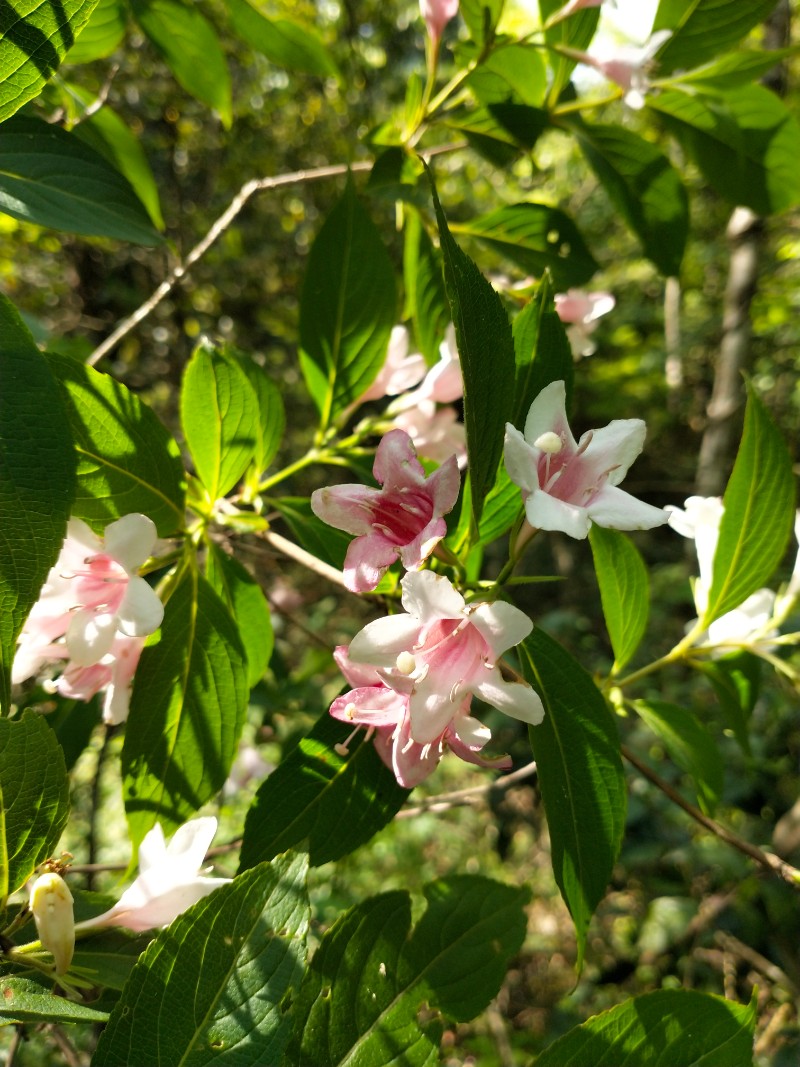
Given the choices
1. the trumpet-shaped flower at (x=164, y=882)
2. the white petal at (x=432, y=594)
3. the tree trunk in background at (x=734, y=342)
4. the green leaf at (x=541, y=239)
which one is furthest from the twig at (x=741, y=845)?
the tree trunk in background at (x=734, y=342)

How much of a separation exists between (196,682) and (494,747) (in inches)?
87.8

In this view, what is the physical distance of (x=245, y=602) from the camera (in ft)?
2.71

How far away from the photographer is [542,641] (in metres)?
0.61

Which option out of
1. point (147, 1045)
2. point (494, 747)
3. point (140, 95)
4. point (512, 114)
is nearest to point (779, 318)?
point (494, 747)

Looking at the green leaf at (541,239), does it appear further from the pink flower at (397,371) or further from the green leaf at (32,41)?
the green leaf at (32,41)

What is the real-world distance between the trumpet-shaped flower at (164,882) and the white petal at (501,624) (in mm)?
315

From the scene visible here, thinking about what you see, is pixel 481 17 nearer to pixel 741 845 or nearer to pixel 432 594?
pixel 432 594

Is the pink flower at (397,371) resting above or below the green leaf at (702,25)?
below

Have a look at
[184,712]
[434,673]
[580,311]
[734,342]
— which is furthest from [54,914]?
[734,342]

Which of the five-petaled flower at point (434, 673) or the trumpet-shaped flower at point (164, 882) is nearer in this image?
the five-petaled flower at point (434, 673)

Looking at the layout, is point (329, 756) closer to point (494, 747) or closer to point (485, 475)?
point (485, 475)

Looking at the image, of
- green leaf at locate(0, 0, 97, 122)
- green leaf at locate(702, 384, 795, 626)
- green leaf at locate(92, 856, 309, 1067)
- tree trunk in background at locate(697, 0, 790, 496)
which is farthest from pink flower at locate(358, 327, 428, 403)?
tree trunk in background at locate(697, 0, 790, 496)

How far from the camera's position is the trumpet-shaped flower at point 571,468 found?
510mm

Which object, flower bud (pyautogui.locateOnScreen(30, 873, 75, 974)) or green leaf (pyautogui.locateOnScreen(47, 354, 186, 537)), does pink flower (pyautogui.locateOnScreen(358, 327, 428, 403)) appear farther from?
flower bud (pyautogui.locateOnScreen(30, 873, 75, 974))
